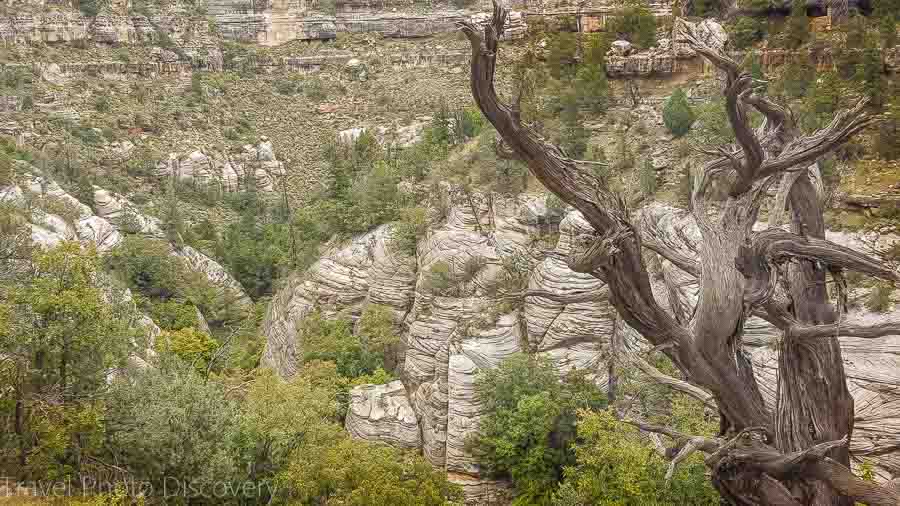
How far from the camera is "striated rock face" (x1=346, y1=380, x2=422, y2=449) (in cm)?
1762

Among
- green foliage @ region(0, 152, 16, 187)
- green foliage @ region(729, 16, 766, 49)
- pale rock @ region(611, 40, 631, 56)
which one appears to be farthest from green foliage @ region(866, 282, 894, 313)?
green foliage @ region(0, 152, 16, 187)

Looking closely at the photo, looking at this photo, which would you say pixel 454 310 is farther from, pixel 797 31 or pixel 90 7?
pixel 90 7

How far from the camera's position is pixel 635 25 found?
24.3 meters

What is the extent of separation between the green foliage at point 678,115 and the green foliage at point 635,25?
4372mm

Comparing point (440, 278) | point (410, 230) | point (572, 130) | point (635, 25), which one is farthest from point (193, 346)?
point (635, 25)

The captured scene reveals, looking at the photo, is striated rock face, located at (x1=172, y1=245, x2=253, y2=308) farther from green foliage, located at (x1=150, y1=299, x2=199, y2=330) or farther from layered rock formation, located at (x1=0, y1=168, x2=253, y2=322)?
green foliage, located at (x1=150, y1=299, x2=199, y2=330)

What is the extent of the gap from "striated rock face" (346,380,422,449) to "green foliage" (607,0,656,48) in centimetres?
1502

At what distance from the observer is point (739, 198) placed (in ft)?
17.3

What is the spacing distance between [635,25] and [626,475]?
17.6 metres

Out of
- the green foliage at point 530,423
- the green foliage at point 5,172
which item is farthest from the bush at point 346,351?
A: the green foliage at point 5,172

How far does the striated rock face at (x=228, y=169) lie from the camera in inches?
1513

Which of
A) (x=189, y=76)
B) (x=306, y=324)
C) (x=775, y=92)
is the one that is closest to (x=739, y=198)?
(x=775, y=92)

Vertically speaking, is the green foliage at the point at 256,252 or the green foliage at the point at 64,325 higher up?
the green foliage at the point at 64,325

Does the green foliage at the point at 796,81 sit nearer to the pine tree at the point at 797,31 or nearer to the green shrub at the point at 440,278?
the pine tree at the point at 797,31
